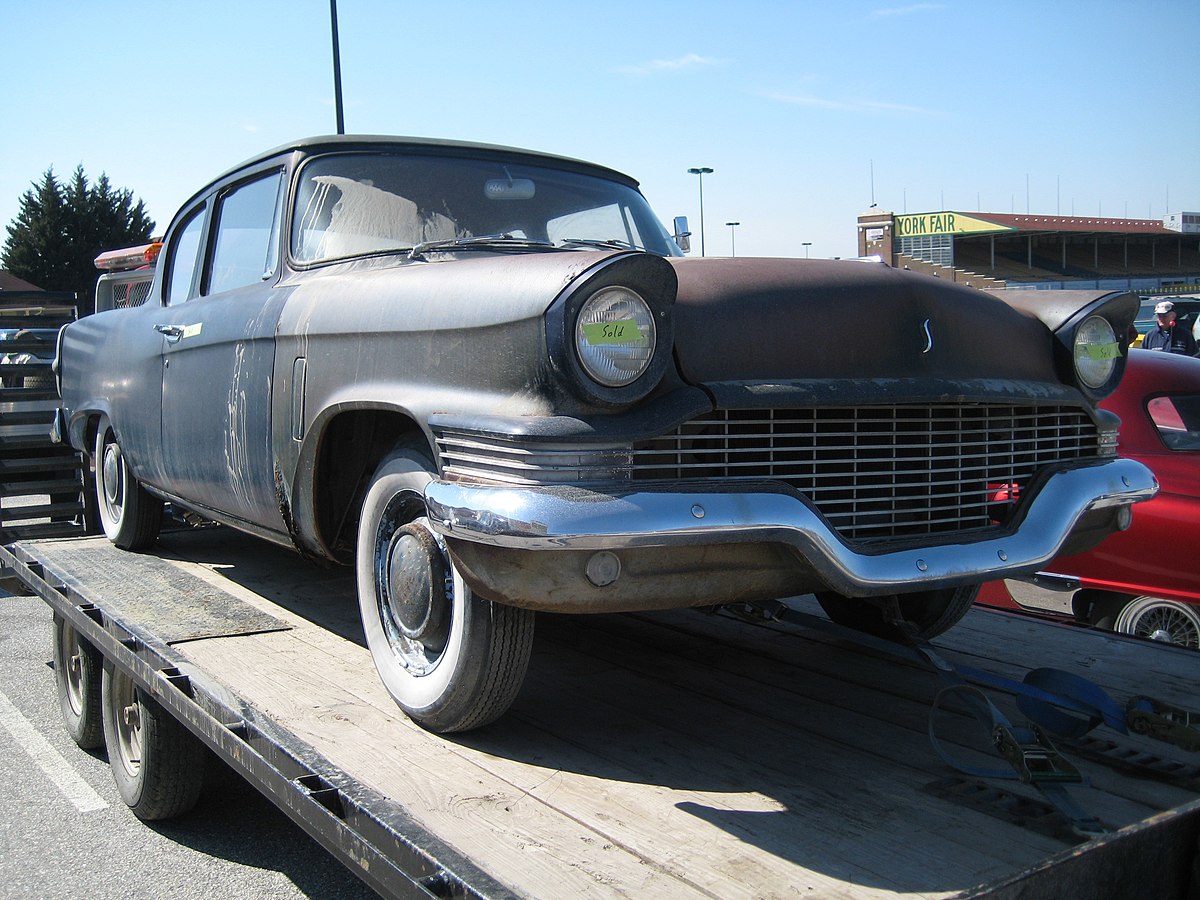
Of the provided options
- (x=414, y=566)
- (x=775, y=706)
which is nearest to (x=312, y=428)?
(x=414, y=566)

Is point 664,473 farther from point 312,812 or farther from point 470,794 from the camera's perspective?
point 312,812

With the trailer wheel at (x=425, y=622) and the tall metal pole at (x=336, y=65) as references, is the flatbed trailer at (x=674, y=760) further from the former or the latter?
the tall metal pole at (x=336, y=65)

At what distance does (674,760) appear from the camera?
2.47 m

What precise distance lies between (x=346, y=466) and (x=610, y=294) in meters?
1.29

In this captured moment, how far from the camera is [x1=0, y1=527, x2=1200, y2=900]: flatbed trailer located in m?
1.88

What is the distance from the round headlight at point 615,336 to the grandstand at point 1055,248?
37.7 m

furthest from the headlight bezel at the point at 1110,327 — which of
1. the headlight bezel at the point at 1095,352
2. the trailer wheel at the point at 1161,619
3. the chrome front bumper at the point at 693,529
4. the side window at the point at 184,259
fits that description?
the side window at the point at 184,259

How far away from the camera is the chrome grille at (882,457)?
241 centimetres

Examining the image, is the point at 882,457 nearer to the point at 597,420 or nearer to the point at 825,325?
the point at 825,325

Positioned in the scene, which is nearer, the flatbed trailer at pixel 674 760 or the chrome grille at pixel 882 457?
the flatbed trailer at pixel 674 760

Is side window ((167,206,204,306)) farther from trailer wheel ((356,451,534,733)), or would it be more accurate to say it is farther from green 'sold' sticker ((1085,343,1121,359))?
green 'sold' sticker ((1085,343,1121,359))

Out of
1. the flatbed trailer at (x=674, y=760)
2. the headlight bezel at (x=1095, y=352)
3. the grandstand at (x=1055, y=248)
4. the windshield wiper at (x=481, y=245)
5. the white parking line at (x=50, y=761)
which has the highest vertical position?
→ the grandstand at (x=1055, y=248)

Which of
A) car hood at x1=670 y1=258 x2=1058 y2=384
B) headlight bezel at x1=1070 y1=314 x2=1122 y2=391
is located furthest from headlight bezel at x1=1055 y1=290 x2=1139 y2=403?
car hood at x1=670 y1=258 x2=1058 y2=384

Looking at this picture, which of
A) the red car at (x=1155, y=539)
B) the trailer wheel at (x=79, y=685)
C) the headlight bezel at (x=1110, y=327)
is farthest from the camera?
the red car at (x=1155, y=539)
